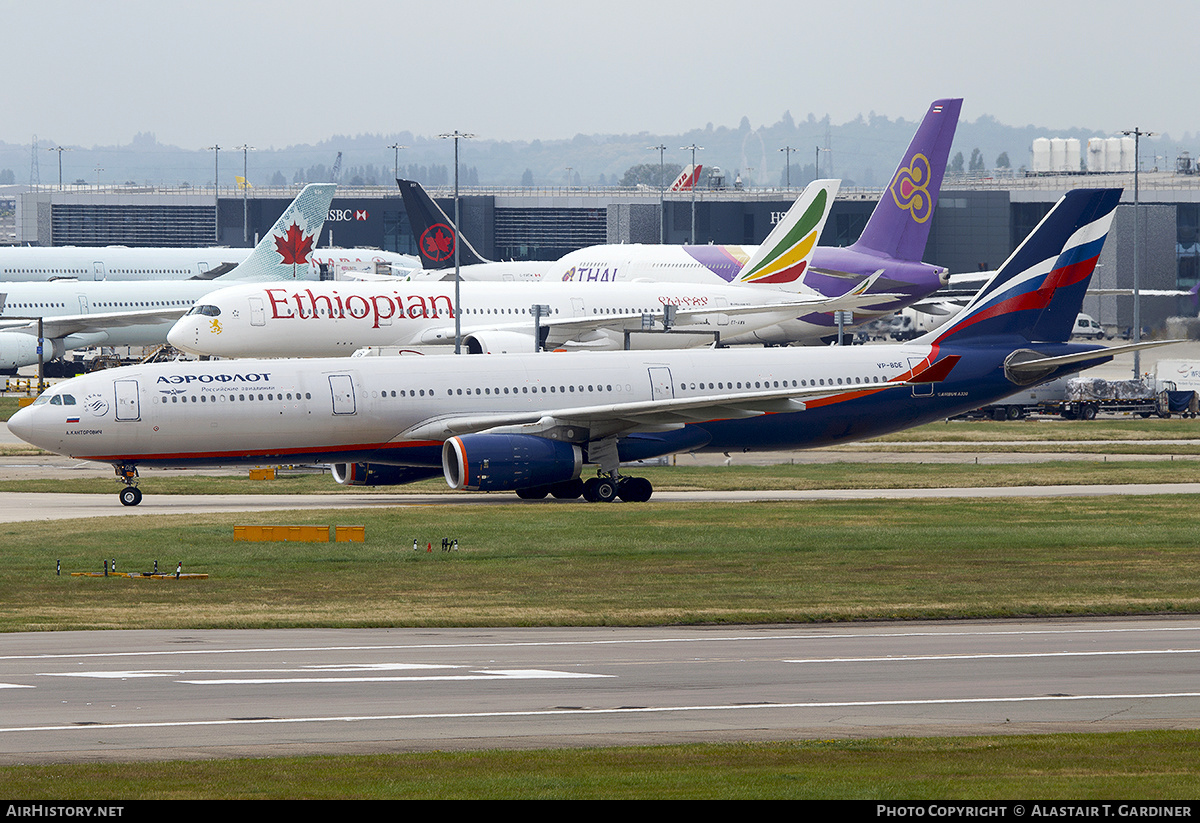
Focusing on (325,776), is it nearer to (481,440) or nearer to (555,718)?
(555,718)

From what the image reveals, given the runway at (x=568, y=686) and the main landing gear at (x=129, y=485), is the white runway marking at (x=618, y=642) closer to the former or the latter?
the runway at (x=568, y=686)

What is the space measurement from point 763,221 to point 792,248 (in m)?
90.5

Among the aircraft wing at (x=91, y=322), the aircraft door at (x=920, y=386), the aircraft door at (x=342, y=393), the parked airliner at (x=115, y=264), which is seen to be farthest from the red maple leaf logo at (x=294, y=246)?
the aircraft door at (x=920, y=386)

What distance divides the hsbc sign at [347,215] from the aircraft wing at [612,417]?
479 ft

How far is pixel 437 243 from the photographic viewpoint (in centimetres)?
10019

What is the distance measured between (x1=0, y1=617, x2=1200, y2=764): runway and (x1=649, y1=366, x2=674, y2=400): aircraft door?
20142mm

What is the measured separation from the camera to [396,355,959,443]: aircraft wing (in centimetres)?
4275

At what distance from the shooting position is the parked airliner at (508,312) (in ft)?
210

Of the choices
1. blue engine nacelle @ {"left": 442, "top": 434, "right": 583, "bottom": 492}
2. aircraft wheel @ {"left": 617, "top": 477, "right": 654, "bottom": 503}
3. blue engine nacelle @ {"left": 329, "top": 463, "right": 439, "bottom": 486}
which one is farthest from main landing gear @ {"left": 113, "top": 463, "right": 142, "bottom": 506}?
aircraft wheel @ {"left": 617, "top": 477, "right": 654, "bottom": 503}

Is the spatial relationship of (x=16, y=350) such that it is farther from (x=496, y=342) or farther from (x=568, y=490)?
(x=568, y=490)

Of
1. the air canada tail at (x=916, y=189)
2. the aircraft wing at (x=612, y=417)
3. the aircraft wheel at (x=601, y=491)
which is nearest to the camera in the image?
the aircraft wing at (x=612, y=417)

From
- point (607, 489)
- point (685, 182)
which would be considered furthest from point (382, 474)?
point (685, 182)
